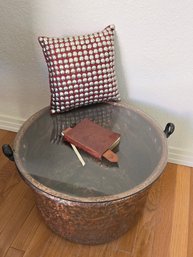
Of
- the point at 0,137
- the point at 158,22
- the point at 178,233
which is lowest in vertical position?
the point at 178,233

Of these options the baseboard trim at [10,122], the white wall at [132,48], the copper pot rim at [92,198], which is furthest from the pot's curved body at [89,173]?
the baseboard trim at [10,122]

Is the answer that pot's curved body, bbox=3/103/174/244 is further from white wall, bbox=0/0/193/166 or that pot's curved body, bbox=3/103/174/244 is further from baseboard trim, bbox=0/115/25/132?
baseboard trim, bbox=0/115/25/132

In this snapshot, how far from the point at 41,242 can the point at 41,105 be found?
27.1 inches

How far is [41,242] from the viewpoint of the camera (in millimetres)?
1087

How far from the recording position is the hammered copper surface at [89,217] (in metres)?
0.85

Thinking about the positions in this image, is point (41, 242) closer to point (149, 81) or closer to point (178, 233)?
point (178, 233)

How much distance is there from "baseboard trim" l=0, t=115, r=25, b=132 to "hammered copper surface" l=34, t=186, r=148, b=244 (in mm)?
673

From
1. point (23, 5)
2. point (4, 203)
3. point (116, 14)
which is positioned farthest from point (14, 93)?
point (116, 14)

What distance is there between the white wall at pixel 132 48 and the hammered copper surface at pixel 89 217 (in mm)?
500

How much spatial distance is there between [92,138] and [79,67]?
0.96 ft

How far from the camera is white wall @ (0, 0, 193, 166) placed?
107 centimetres

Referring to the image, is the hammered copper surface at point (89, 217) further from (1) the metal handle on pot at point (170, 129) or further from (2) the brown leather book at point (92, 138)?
(1) the metal handle on pot at point (170, 129)

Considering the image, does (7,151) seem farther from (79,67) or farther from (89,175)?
(79,67)

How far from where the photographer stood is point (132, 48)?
1.15 m
